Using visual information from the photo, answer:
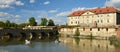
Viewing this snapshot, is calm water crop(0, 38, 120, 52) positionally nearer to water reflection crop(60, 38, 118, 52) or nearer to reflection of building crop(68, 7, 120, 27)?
water reflection crop(60, 38, 118, 52)

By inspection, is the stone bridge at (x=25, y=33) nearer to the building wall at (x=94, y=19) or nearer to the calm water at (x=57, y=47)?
the building wall at (x=94, y=19)

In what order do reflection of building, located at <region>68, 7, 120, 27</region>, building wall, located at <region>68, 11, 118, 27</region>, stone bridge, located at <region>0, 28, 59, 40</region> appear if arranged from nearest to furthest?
stone bridge, located at <region>0, 28, 59, 40</region>, reflection of building, located at <region>68, 7, 120, 27</region>, building wall, located at <region>68, 11, 118, 27</region>

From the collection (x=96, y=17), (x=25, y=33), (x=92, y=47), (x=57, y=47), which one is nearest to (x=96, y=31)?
(x=96, y=17)

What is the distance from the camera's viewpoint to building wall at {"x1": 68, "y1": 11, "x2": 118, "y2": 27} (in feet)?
266

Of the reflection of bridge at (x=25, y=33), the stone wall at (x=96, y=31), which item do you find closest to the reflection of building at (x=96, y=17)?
the stone wall at (x=96, y=31)

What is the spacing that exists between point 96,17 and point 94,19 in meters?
1.27

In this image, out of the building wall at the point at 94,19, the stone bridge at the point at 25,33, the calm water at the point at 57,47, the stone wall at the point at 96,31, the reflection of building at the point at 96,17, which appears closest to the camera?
the calm water at the point at 57,47

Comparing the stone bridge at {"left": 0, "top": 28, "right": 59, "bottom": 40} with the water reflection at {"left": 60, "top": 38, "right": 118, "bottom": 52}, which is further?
the stone bridge at {"left": 0, "top": 28, "right": 59, "bottom": 40}

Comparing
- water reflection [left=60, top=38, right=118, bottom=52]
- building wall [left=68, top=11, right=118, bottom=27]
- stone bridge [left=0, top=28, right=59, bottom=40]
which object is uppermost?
building wall [left=68, top=11, right=118, bottom=27]

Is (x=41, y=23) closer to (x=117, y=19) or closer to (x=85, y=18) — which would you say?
(x=85, y=18)

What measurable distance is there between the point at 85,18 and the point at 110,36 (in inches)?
1076

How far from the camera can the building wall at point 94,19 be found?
8106 centimetres

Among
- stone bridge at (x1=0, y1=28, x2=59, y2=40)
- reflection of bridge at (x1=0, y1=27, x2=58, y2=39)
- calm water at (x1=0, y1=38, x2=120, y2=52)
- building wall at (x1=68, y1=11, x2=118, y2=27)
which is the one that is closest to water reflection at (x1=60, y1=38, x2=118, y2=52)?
calm water at (x1=0, y1=38, x2=120, y2=52)

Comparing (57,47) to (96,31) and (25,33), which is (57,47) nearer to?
(96,31)
